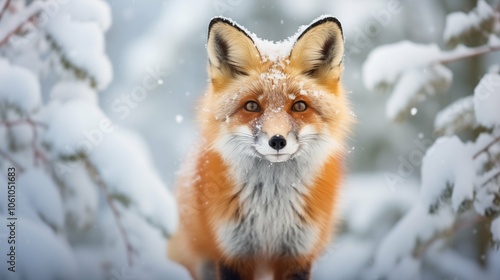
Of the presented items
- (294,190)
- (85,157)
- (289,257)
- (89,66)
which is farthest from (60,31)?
(289,257)

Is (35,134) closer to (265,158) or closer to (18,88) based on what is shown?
(18,88)

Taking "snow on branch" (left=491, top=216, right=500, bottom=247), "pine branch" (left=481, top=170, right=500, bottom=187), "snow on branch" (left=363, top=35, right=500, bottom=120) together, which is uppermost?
"snow on branch" (left=363, top=35, right=500, bottom=120)

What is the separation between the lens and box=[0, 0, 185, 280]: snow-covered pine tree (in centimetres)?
263

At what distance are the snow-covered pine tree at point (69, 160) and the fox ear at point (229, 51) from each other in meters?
0.72

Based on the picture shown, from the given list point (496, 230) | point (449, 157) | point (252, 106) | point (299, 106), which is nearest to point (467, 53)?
point (449, 157)

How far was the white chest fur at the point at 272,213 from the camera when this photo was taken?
2281 mm

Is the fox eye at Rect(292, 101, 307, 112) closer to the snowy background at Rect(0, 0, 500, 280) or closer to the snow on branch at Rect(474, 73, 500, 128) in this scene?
the snowy background at Rect(0, 0, 500, 280)

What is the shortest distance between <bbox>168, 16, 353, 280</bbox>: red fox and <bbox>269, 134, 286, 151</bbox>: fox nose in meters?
0.14

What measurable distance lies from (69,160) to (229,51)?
113 cm

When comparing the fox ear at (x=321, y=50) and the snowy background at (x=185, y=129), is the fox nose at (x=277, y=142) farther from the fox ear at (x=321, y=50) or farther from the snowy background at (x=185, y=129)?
the snowy background at (x=185, y=129)

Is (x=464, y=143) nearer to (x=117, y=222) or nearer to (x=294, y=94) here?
(x=294, y=94)

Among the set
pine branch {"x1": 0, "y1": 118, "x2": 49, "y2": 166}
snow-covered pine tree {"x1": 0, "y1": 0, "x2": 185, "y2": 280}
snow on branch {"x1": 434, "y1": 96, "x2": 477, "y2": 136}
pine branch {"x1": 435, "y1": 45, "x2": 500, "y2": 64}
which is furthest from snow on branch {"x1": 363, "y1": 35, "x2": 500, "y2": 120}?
pine branch {"x1": 0, "y1": 118, "x2": 49, "y2": 166}

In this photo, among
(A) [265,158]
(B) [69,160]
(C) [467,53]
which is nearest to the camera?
(A) [265,158]

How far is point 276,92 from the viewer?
219 centimetres
